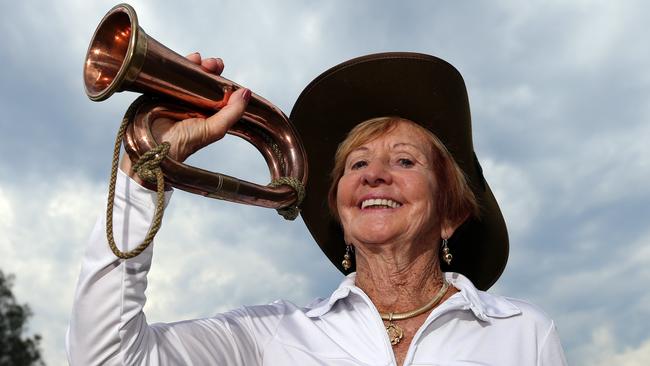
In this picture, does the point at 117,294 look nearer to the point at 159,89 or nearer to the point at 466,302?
the point at 159,89

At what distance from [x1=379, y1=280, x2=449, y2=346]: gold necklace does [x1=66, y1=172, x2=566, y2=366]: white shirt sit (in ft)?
0.31

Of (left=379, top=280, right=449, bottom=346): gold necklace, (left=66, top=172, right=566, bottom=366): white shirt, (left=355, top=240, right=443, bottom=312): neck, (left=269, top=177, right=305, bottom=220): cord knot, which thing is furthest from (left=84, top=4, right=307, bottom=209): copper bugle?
(left=379, top=280, right=449, bottom=346): gold necklace

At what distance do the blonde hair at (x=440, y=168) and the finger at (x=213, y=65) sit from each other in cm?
112

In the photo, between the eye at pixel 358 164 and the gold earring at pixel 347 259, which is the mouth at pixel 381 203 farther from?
the gold earring at pixel 347 259

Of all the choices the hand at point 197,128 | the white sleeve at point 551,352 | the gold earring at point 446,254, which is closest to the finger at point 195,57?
the hand at point 197,128

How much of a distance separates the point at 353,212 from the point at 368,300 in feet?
1.58

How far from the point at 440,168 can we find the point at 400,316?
2.92 ft

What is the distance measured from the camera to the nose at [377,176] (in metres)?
3.56

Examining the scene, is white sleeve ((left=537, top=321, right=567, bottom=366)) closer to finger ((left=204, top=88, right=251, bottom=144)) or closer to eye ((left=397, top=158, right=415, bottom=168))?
eye ((left=397, top=158, right=415, bottom=168))

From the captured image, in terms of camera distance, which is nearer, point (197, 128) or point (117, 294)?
point (117, 294)

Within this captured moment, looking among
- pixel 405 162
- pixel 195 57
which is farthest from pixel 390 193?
pixel 195 57

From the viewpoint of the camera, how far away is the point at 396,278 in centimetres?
352

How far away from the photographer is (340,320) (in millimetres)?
3322

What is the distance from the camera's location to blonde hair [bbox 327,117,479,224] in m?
3.86
